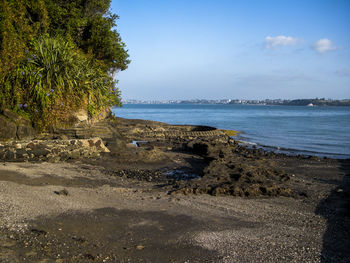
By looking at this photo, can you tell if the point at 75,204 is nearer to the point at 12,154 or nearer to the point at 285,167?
the point at 12,154

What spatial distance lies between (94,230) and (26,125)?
628 centimetres

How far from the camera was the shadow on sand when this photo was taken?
380 centimetres

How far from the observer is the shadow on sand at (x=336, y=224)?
3.80 m

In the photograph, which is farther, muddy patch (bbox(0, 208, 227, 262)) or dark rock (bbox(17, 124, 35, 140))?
dark rock (bbox(17, 124, 35, 140))

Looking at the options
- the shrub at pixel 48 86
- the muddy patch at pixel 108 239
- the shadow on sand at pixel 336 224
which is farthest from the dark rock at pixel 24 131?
the shadow on sand at pixel 336 224

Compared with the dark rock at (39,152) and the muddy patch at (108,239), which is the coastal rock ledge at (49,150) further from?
the muddy patch at (108,239)

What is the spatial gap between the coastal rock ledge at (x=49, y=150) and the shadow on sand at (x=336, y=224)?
680 cm

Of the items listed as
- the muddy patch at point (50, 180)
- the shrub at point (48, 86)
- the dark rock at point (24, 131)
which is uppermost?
the shrub at point (48, 86)

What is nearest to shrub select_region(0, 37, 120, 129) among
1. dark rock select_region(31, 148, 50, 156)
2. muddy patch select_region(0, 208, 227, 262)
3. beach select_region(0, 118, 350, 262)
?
dark rock select_region(31, 148, 50, 156)

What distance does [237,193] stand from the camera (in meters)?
6.33

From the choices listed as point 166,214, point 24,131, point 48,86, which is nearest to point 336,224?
point 166,214

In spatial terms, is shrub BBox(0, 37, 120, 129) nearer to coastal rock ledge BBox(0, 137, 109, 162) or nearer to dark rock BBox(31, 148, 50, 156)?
coastal rock ledge BBox(0, 137, 109, 162)

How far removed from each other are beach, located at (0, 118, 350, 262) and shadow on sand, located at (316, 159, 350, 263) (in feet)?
0.04

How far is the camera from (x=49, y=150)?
8664 mm
